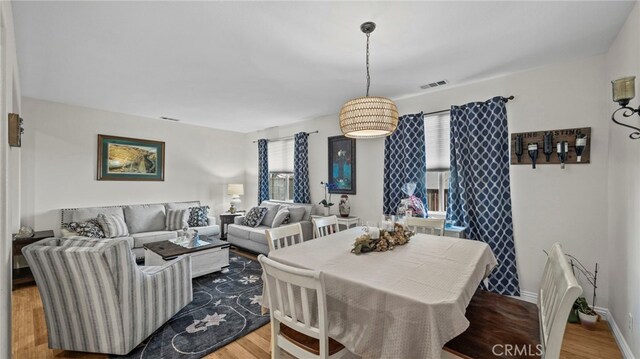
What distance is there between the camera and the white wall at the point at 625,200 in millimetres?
1871

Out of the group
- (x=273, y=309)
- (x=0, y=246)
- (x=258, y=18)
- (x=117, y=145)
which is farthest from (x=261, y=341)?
(x=117, y=145)

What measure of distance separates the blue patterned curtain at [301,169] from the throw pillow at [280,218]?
625 mm

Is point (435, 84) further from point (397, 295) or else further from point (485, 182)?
Answer: point (397, 295)

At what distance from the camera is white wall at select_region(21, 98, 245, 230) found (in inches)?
155

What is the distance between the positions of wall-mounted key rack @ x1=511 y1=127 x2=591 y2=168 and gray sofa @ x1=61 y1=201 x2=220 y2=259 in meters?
4.55

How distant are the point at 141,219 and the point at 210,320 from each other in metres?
2.96

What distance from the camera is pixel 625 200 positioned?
6.93 feet

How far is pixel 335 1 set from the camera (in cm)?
181

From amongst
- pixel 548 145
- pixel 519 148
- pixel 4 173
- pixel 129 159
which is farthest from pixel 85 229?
pixel 548 145

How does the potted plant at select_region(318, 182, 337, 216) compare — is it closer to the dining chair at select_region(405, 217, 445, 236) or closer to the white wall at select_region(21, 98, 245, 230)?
the dining chair at select_region(405, 217, 445, 236)

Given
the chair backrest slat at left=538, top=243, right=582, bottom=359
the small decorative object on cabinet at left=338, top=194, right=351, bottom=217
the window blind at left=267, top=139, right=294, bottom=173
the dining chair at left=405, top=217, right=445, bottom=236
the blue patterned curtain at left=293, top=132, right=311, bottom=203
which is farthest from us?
the window blind at left=267, top=139, right=294, bottom=173

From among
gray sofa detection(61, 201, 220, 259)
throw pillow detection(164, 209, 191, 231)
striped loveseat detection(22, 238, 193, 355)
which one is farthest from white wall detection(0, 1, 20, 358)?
throw pillow detection(164, 209, 191, 231)

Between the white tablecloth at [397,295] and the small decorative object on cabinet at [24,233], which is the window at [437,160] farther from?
the small decorative object on cabinet at [24,233]

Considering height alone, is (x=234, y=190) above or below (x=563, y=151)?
below
